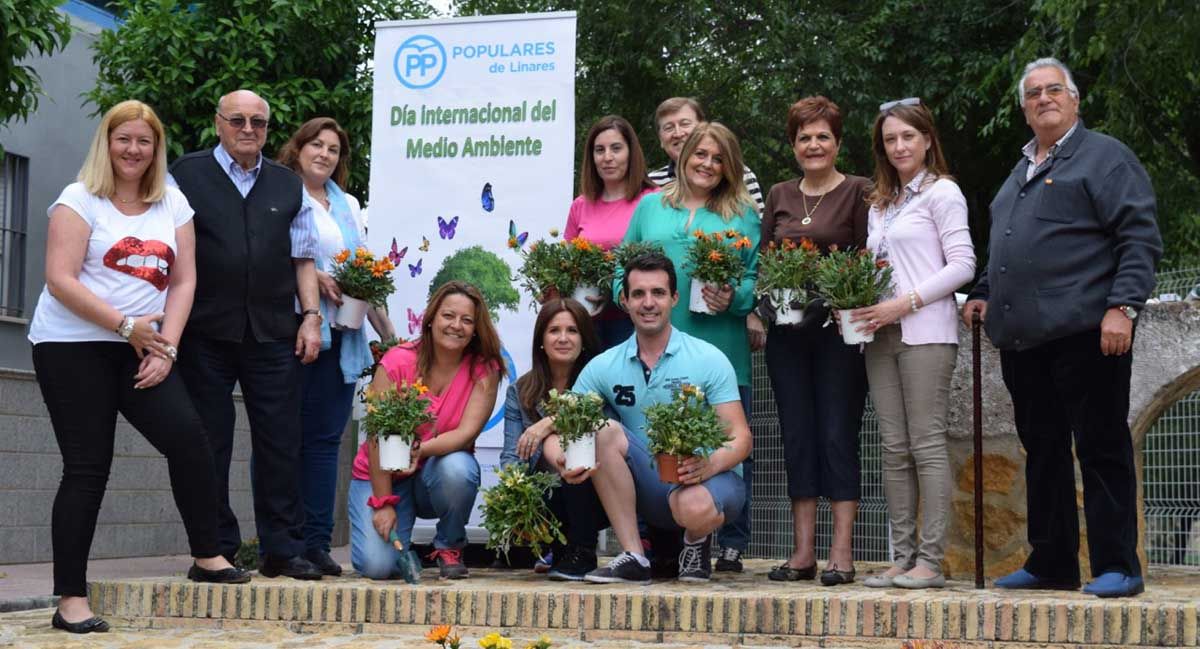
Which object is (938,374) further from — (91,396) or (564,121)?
(91,396)

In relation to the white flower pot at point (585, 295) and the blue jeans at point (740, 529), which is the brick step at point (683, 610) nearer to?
the blue jeans at point (740, 529)

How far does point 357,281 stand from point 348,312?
0.14 metres

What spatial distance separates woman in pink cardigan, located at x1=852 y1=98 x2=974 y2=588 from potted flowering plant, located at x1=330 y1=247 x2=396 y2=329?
2051mm

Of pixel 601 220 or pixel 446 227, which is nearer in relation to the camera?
pixel 601 220

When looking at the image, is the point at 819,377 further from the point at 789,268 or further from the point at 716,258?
the point at 716,258

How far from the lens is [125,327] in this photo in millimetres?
5184

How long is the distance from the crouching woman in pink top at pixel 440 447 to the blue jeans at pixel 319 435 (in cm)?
25

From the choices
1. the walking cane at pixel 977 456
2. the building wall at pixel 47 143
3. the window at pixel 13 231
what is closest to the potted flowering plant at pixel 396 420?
the walking cane at pixel 977 456

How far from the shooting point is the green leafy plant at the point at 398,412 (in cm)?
564

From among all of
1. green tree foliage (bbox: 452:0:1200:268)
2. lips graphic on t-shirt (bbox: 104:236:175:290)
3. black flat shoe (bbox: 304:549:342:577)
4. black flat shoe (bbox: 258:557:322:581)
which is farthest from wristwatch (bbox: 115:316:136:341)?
green tree foliage (bbox: 452:0:1200:268)

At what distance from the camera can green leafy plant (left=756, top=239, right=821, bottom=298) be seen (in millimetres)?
5531

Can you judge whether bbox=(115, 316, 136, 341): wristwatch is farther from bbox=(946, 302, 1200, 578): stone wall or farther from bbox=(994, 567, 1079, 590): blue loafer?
bbox=(946, 302, 1200, 578): stone wall

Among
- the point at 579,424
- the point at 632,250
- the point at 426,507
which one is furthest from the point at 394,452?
the point at 632,250

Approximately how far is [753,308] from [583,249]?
742mm
